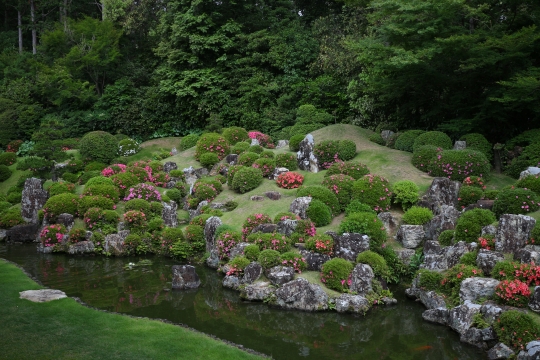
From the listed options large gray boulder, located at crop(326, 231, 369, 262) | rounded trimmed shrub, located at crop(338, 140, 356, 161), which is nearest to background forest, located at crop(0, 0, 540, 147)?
rounded trimmed shrub, located at crop(338, 140, 356, 161)

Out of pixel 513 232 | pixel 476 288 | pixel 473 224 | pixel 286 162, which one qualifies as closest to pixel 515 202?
pixel 473 224

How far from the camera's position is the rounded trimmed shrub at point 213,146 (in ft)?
74.9

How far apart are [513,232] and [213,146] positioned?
14280 mm

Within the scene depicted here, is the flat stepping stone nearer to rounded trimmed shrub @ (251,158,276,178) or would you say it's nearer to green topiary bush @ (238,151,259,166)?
rounded trimmed shrub @ (251,158,276,178)

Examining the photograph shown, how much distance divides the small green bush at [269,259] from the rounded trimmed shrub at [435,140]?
865 centimetres

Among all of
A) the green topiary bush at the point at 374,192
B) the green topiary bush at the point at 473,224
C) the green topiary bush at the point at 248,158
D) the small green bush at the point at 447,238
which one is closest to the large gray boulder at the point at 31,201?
the green topiary bush at the point at 248,158

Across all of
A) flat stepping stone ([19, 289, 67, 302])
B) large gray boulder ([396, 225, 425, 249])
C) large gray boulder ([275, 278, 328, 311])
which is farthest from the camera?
large gray boulder ([396, 225, 425, 249])

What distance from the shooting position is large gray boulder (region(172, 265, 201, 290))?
1398cm

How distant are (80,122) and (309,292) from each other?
25.4 meters

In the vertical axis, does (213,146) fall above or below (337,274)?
above

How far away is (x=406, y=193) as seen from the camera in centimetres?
1625

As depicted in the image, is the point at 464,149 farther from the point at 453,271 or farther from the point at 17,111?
the point at 17,111

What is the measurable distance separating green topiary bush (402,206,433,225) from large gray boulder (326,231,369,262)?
6.85ft

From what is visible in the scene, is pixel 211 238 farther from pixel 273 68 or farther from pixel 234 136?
pixel 273 68
